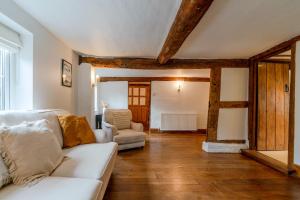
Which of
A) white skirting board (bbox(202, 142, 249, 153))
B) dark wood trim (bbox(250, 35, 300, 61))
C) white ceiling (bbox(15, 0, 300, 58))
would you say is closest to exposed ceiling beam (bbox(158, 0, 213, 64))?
white ceiling (bbox(15, 0, 300, 58))

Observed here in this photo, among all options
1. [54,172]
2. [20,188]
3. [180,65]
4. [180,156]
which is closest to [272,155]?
[180,156]

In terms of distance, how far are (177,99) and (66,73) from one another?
4180 millimetres

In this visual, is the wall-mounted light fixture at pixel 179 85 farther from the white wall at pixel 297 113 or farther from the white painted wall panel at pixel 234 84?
the white wall at pixel 297 113

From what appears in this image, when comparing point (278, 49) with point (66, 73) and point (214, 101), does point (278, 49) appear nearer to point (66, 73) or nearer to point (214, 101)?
point (214, 101)

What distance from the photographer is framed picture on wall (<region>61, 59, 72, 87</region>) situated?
3438 mm

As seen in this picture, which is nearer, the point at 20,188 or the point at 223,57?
the point at 20,188

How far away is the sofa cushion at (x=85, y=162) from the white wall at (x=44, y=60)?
96cm

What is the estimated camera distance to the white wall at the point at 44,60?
2.14m

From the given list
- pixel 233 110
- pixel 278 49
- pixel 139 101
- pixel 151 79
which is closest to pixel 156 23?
pixel 278 49

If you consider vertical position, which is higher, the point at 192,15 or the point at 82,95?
the point at 192,15

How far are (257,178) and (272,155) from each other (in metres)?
1.32

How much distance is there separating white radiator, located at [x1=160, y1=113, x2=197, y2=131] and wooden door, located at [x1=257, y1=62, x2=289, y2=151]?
281 centimetres

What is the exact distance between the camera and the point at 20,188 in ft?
4.31

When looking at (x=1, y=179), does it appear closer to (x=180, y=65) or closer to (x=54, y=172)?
(x=54, y=172)
